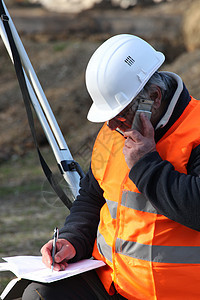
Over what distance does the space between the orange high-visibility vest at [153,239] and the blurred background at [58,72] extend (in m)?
0.76

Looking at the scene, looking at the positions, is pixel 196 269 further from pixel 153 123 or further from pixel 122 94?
pixel 122 94

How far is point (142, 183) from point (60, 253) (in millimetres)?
613

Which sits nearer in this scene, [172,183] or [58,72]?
[172,183]

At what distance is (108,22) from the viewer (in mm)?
16156

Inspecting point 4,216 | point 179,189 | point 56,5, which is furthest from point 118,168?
point 56,5

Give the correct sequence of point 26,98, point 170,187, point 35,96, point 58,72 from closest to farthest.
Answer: point 170,187 → point 26,98 → point 35,96 → point 58,72

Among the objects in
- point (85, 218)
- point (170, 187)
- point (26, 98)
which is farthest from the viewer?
point (26, 98)

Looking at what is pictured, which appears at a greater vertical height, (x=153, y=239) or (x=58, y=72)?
(x=153, y=239)

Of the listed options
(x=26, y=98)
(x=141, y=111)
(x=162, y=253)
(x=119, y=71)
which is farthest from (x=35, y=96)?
(x=162, y=253)

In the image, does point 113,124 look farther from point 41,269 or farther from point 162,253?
point 41,269

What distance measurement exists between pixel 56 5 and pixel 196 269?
17.4m

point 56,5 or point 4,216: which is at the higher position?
point 4,216

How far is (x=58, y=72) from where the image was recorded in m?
15.4

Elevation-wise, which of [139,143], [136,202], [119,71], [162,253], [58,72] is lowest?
[58,72]
